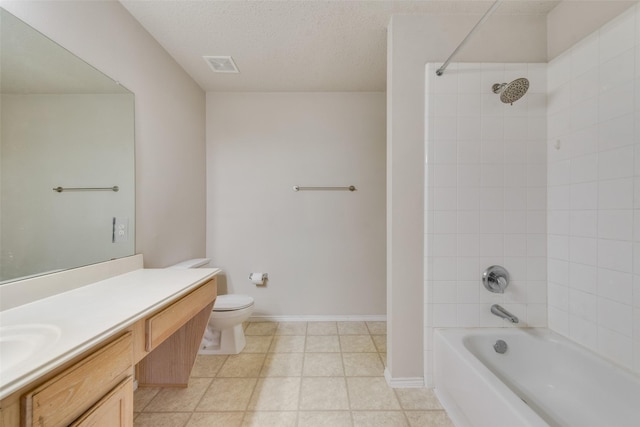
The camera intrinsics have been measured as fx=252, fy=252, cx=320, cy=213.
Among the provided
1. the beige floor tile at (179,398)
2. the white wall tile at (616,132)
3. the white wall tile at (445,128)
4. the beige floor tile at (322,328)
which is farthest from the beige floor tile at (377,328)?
the white wall tile at (616,132)

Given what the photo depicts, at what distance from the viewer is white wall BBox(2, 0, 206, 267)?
1.20 metres

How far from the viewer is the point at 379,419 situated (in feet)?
4.32

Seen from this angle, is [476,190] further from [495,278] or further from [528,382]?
[528,382]

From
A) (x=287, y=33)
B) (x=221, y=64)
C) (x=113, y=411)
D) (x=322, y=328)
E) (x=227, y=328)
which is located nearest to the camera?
(x=113, y=411)

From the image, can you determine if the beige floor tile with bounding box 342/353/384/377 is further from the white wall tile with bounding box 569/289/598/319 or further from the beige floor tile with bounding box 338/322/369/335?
the white wall tile with bounding box 569/289/598/319

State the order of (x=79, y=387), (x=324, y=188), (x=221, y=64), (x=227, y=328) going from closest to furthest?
(x=79, y=387)
(x=227, y=328)
(x=221, y=64)
(x=324, y=188)

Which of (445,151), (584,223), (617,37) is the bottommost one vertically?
(584,223)

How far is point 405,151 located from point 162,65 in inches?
72.7

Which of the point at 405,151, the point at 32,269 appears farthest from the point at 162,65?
the point at 405,151

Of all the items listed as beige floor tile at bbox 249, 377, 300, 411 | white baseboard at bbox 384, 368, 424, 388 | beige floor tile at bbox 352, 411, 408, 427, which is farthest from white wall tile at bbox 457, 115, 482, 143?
beige floor tile at bbox 249, 377, 300, 411

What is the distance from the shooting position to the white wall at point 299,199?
2.53 meters

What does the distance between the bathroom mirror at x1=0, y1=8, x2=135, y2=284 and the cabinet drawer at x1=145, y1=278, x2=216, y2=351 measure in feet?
1.75

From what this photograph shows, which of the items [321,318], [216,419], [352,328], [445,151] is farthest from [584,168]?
[216,419]

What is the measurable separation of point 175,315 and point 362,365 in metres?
1.31
